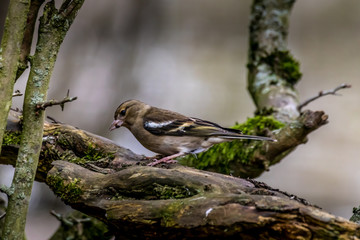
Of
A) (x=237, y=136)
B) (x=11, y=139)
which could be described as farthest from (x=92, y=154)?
(x=237, y=136)

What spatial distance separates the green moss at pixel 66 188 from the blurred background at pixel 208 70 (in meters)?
5.81

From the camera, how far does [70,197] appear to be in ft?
11.0

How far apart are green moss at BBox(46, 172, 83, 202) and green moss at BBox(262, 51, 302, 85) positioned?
3.98 metres

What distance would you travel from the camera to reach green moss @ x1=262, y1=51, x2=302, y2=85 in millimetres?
6523

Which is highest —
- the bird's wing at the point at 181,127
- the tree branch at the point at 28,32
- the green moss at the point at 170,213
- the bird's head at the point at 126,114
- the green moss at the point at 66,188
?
the bird's wing at the point at 181,127

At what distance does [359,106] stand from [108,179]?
960cm

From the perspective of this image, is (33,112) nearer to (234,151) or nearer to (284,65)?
(234,151)

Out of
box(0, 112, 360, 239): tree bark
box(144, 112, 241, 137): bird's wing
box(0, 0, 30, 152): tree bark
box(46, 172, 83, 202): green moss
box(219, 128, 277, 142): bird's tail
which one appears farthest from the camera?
box(144, 112, 241, 137): bird's wing

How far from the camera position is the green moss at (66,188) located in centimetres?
333

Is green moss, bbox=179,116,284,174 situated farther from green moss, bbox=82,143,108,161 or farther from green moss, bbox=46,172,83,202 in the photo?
green moss, bbox=46,172,83,202

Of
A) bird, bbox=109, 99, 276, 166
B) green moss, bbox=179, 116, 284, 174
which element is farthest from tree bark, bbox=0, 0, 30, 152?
green moss, bbox=179, 116, 284, 174

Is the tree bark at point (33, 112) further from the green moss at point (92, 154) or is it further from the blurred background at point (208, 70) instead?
the blurred background at point (208, 70)

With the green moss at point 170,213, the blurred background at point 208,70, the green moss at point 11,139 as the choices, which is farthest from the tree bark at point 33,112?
the blurred background at point 208,70

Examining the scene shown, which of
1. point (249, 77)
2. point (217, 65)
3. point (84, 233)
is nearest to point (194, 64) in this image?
point (217, 65)
